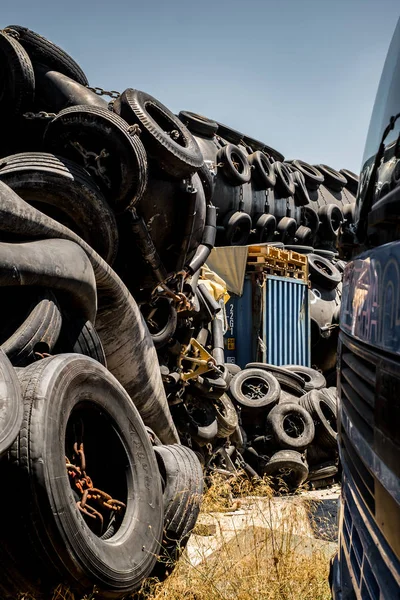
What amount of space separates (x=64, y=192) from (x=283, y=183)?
8563 millimetres

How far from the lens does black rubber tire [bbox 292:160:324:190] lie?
566 inches

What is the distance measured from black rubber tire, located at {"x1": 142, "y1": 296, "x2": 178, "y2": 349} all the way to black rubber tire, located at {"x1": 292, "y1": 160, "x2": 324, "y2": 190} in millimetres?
9006

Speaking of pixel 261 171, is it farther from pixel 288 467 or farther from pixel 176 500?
pixel 176 500

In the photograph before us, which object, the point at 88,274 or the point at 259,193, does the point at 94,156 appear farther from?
the point at 259,193

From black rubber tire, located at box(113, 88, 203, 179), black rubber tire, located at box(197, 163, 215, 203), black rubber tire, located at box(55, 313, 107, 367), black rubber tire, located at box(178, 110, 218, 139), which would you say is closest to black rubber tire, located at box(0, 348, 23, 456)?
black rubber tire, located at box(55, 313, 107, 367)

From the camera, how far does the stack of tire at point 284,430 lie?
7.25 meters

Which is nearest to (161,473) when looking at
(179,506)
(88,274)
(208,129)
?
(179,506)

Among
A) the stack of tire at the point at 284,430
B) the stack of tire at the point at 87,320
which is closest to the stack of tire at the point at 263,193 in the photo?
the stack of tire at the point at 284,430

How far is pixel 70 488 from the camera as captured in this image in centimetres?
266

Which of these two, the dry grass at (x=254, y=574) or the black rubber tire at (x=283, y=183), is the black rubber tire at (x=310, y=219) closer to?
the black rubber tire at (x=283, y=183)

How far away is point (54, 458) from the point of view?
2.55 m

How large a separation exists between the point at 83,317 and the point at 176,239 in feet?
6.69

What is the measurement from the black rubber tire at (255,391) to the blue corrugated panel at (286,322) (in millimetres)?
1639

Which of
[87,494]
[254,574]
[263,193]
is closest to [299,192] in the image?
[263,193]
